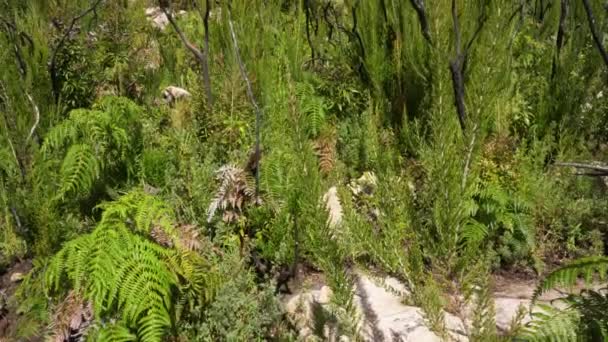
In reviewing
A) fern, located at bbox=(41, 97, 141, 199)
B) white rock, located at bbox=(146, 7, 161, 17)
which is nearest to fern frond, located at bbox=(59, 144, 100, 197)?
fern, located at bbox=(41, 97, 141, 199)

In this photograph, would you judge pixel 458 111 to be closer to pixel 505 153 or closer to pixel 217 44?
pixel 505 153

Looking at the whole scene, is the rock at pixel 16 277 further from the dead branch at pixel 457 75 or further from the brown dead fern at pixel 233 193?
the dead branch at pixel 457 75

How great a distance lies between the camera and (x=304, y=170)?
1739mm

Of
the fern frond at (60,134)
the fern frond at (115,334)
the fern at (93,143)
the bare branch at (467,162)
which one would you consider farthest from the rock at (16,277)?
the bare branch at (467,162)

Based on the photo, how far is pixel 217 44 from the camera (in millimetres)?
4418

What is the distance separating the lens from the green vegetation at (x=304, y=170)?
1.92 meters

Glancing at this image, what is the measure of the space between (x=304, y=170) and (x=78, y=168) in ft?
5.15

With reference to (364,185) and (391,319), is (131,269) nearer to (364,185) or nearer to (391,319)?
(391,319)

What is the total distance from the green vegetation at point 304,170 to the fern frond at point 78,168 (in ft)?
0.06

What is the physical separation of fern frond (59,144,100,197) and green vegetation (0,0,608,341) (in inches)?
0.8

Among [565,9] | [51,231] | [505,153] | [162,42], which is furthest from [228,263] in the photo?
[162,42]

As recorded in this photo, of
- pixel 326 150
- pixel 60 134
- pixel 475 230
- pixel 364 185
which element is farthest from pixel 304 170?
pixel 60 134

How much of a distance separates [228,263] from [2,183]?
4.85ft

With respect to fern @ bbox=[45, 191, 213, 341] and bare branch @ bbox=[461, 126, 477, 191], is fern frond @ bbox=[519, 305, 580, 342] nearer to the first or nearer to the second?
bare branch @ bbox=[461, 126, 477, 191]
